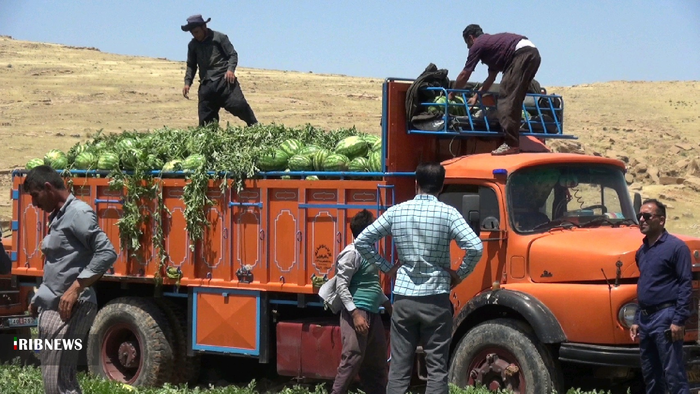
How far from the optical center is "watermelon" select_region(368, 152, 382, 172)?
9.69 metres

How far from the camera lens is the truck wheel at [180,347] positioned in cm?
1116

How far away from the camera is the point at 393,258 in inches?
372

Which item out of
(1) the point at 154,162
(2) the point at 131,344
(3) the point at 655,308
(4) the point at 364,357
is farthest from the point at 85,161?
(3) the point at 655,308

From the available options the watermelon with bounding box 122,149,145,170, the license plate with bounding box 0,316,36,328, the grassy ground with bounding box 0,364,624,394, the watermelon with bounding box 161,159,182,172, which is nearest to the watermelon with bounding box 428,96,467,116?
the grassy ground with bounding box 0,364,624,394

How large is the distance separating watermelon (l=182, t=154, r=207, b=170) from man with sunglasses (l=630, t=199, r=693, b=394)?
4735 mm

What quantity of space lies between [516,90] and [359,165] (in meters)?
1.60

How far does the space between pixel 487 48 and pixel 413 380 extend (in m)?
3.13

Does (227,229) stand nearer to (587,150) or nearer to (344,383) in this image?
(344,383)

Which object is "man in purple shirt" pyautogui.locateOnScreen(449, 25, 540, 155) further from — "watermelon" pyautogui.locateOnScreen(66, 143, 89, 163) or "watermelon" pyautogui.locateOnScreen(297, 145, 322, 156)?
"watermelon" pyautogui.locateOnScreen(66, 143, 89, 163)

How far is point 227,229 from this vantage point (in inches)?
416

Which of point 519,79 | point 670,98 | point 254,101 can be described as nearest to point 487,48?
point 519,79

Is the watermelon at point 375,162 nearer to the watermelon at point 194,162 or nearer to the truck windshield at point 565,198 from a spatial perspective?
the truck windshield at point 565,198

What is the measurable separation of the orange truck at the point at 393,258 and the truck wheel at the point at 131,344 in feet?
0.05

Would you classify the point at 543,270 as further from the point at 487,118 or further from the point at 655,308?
the point at 487,118
